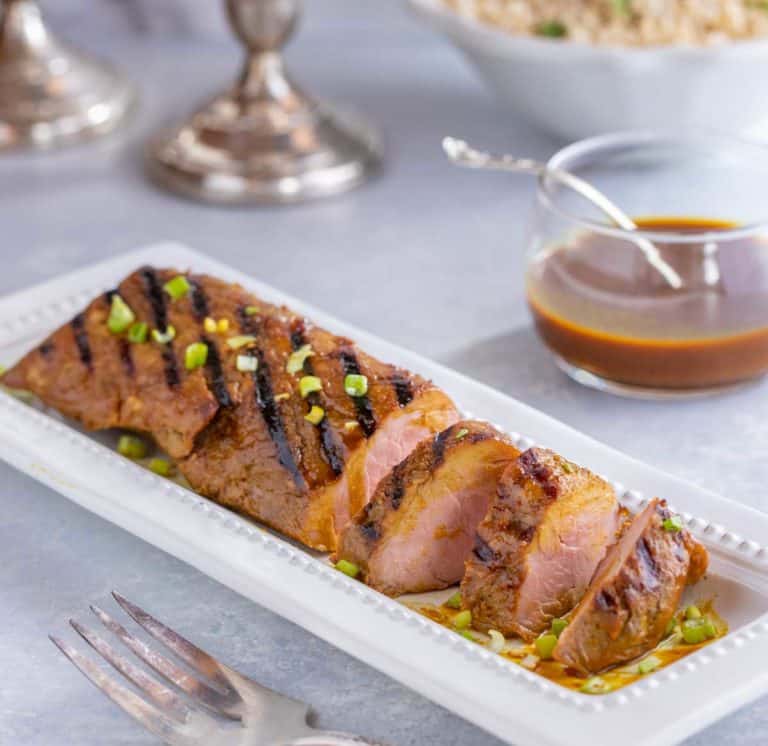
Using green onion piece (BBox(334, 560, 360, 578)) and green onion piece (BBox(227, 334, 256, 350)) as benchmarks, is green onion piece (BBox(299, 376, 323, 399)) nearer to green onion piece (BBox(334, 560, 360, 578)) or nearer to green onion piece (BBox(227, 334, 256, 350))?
green onion piece (BBox(227, 334, 256, 350))

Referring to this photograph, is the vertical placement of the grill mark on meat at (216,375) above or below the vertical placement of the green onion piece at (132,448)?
above

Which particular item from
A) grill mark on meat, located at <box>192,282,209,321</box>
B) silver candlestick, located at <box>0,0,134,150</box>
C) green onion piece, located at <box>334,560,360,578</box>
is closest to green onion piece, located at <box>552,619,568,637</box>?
green onion piece, located at <box>334,560,360,578</box>

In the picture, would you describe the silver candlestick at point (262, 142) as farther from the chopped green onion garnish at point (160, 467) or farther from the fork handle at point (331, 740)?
the fork handle at point (331, 740)

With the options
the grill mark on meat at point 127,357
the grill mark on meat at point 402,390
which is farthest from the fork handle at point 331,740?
the grill mark on meat at point 127,357

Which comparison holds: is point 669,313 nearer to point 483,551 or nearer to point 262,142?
point 483,551

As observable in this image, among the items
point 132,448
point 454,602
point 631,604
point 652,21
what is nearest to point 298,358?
point 132,448
